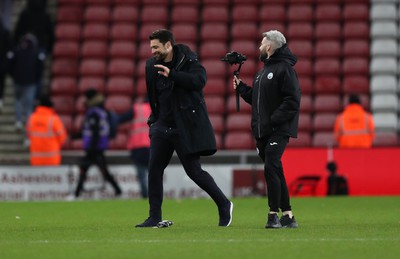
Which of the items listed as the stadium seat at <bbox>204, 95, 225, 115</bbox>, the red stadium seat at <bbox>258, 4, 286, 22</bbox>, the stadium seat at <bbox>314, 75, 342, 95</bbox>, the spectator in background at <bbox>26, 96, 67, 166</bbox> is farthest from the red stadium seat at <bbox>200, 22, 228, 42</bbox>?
the spectator in background at <bbox>26, 96, 67, 166</bbox>

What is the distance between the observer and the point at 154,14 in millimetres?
25703

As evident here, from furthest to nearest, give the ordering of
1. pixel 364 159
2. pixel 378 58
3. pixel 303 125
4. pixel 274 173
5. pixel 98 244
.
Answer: pixel 378 58, pixel 303 125, pixel 364 159, pixel 274 173, pixel 98 244

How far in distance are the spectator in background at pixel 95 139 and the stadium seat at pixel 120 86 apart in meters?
4.04

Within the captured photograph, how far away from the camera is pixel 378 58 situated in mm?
24484

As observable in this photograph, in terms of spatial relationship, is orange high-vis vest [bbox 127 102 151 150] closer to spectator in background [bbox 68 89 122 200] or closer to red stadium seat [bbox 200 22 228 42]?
spectator in background [bbox 68 89 122 200]

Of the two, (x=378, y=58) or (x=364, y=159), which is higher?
(x=378, y=58)

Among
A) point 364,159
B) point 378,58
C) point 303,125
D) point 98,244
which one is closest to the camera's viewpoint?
point 98,244

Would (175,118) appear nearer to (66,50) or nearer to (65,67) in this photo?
(65,67)

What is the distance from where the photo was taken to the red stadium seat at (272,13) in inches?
995

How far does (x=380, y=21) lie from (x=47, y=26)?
302 inches

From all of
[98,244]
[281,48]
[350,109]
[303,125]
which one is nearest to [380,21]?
[303,125]

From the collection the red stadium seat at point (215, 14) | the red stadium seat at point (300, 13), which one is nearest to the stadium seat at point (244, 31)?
the red stadium seat at point (215, 14)

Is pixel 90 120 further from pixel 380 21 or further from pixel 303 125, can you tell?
pixel 380 21

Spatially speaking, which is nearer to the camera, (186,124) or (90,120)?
(186,124)
